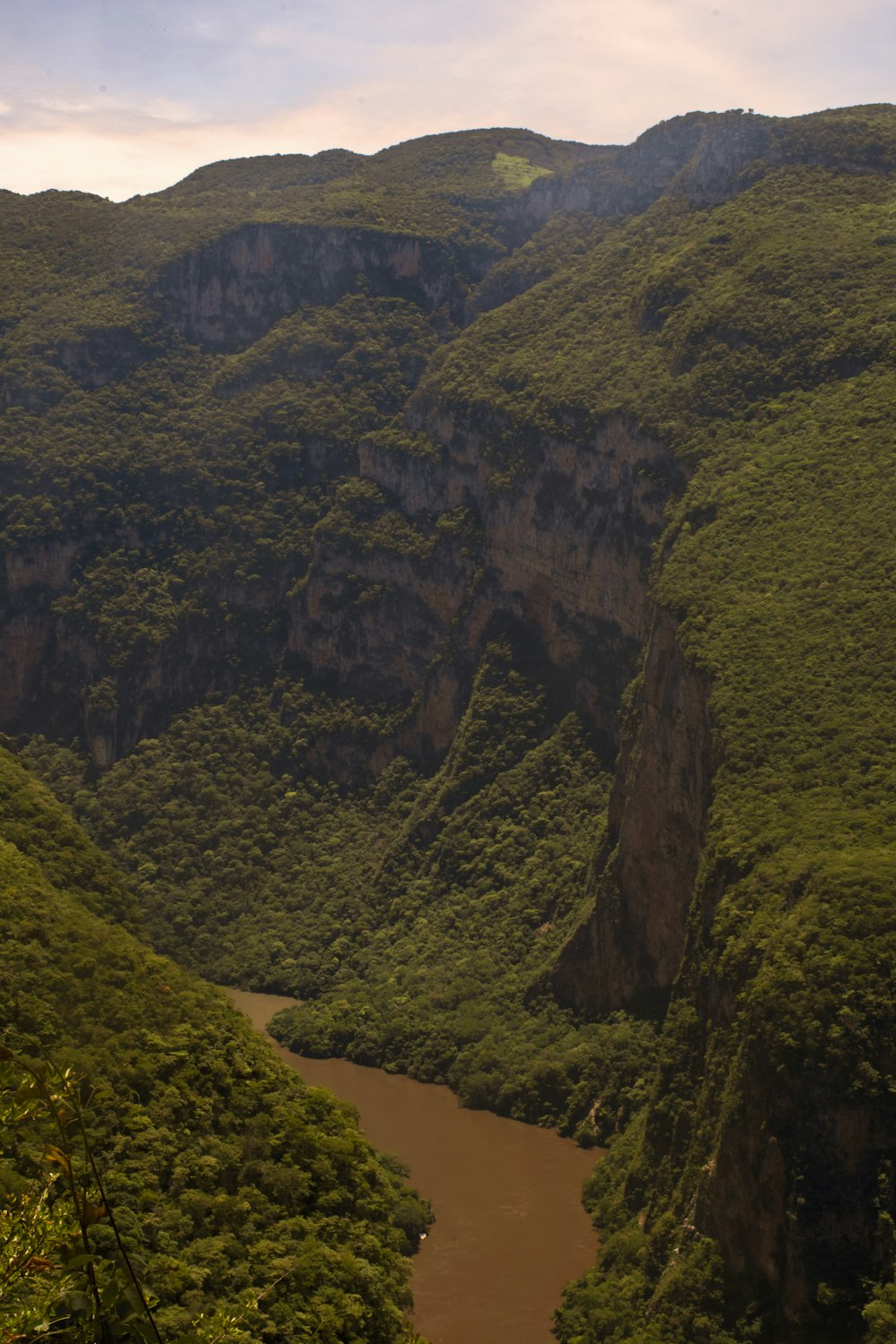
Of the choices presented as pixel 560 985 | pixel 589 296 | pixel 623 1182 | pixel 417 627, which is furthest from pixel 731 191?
pixel 623 1182

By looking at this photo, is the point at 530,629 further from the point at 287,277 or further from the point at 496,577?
the point at 287,277

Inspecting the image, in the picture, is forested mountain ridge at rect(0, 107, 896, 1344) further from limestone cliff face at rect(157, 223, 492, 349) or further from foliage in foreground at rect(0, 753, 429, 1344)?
foliage in foreground at rect(0, 753, 429, 1344)

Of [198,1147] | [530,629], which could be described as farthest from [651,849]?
[198,1147]

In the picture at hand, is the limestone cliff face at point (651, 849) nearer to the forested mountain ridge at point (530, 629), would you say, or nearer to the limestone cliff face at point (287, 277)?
the forested mountain ridge at point (530, 629)

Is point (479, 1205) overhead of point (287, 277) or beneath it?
beneath

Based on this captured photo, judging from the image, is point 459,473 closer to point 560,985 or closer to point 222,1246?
point 560,985

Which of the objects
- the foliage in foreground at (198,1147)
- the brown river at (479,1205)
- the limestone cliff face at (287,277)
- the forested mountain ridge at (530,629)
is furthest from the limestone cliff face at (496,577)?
the foliage in foreground at (198,1147)
